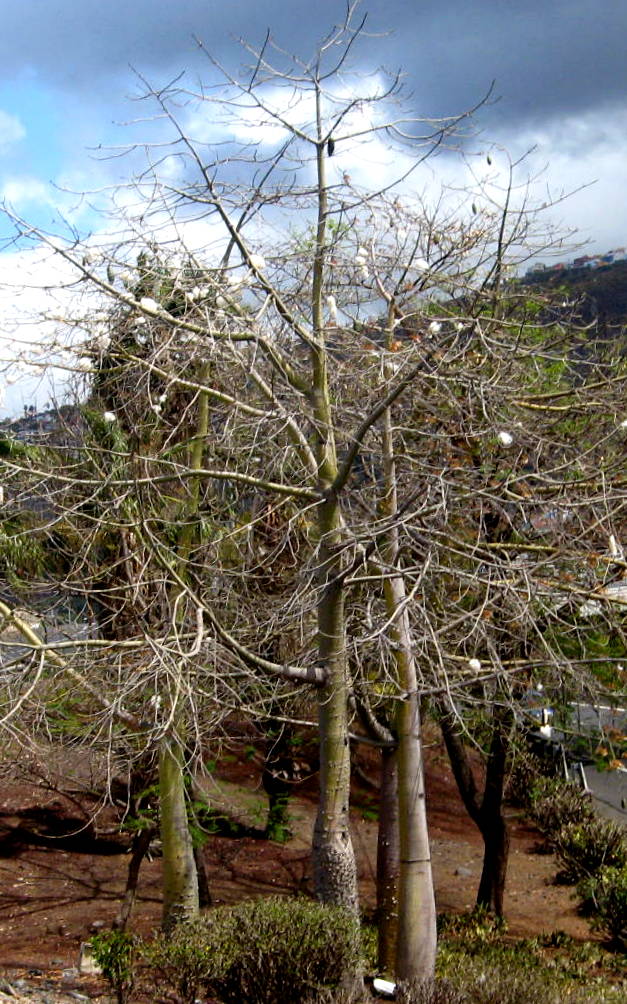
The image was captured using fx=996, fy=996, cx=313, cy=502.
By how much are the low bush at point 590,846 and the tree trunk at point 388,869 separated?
11.5 feet

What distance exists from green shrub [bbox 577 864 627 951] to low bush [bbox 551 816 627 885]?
80 cm

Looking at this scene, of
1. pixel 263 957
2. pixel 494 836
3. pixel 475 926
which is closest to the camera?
pixel 263 957

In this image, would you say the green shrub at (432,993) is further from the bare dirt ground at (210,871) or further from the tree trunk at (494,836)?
the tree trunk at (494,836)

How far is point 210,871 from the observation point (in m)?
14.8

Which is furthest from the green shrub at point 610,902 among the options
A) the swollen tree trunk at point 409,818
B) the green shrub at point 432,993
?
the green shrub at point 432,993

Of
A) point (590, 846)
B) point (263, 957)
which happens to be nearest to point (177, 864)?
point (263, 957)

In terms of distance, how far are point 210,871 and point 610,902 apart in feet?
21.1

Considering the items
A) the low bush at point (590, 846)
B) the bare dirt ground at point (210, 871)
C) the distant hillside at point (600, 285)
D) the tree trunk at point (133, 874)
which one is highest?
the distant hillside at point (600, 285)

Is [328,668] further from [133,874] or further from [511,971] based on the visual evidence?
[133,874]

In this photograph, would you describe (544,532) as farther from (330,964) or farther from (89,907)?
(89,907)

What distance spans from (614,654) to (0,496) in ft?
20.2

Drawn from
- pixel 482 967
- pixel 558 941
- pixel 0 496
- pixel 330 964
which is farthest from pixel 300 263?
pixel 558 941

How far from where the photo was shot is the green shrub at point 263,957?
17.3ft

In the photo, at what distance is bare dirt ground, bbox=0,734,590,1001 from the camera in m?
12.1
